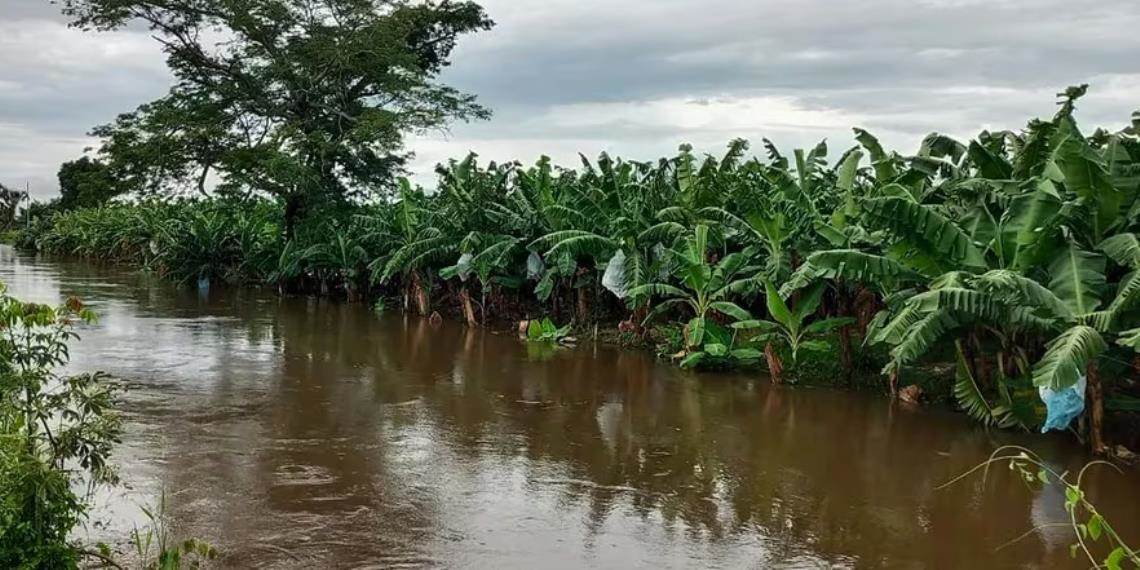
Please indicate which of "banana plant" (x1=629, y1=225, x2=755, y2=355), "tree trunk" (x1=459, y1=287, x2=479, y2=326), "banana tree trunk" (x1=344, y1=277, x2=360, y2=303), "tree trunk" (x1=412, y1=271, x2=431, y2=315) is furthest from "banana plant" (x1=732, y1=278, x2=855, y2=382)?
"banana tree trunk" (x1=344, y1=277, x2=360, y2=303)

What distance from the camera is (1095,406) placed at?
802cm

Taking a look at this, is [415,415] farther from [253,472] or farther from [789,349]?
[789,349]

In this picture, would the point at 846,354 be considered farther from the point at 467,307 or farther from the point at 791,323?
the point at 467,307

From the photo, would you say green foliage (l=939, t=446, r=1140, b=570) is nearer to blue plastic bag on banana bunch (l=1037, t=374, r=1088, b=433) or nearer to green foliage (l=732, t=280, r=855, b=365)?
blue plastic bag on banana bunch (l=1037, t=374, r=1088, b=433)

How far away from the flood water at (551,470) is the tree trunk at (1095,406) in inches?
9.5

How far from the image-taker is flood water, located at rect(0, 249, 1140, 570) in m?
5.81

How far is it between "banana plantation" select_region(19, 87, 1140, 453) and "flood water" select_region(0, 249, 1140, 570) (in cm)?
74

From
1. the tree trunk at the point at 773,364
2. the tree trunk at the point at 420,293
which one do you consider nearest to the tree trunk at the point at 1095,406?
the tree trunk at the point at 773,364

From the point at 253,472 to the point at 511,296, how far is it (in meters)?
11.2

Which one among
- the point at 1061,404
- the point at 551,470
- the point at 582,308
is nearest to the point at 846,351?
the point at 1061,404

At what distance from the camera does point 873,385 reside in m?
11.2

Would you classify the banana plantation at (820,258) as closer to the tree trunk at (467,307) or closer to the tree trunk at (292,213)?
the tree trunk at (467,307)

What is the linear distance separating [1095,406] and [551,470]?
15.5 ft

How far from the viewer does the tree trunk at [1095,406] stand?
26.0 ft
